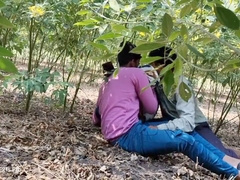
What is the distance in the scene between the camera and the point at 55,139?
295 centimetres

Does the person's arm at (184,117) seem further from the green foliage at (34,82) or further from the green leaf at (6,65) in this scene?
the green leaf at (6,65)

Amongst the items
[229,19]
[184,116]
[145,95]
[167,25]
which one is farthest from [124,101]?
[229,19]

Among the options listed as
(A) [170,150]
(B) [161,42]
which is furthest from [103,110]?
(B) [161,42]

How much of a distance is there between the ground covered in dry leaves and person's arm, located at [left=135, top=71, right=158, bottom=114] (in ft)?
1.38

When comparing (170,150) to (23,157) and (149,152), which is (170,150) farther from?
(23,157)

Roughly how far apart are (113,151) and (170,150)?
431 mm

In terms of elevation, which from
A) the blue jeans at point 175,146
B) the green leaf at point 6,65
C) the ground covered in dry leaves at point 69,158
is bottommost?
the ground covered in dry leaves at point 69,158

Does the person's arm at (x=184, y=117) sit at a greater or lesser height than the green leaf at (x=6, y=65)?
lesser

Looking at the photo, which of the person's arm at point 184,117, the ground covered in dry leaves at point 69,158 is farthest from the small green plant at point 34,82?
the person's arm at point 184,117

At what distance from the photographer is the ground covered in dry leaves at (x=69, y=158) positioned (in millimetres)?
2264

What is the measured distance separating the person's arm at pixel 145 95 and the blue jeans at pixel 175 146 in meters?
0.27

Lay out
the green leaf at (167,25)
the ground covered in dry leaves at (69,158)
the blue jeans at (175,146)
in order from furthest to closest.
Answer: the blue jeans at (175,146)
the ground covered in dry leaves at (69,158)
the green leaf at (167,25)

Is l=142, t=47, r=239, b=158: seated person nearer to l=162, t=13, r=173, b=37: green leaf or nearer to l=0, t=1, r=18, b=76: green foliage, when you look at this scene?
l=162, t=13, r=173, b=37: green leaf

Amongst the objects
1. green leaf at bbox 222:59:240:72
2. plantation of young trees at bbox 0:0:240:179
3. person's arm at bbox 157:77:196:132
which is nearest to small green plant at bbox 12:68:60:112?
plantation of young trees at bbox 0:0:240:179
